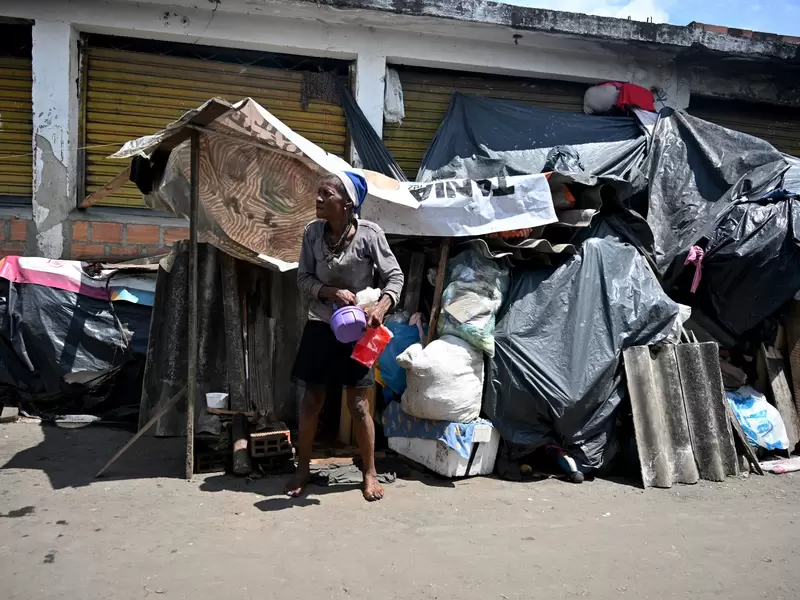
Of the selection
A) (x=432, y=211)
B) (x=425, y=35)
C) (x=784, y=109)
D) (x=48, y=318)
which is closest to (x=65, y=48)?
(x=48, y=318)

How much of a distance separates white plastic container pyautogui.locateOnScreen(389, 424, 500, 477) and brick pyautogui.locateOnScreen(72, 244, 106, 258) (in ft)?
11.4

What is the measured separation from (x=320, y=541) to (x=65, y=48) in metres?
5.05

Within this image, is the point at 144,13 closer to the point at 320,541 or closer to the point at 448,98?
the point at 448,98

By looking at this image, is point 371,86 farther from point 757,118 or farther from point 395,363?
point 757,118

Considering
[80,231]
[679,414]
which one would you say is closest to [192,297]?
[80,231]

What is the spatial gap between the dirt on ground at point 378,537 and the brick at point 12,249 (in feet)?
7.79

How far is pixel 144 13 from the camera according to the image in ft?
19.2

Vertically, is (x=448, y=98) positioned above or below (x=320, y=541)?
above

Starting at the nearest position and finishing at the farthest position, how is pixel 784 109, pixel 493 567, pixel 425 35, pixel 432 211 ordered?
pixel 493 567 < pixel 432 211 < pixel 425 35 < pixel 784 109

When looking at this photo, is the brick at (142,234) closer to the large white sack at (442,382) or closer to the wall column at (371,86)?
the wall column at (371,86)

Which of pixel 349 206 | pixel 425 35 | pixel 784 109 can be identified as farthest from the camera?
pixel 784 109

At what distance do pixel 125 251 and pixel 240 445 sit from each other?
291 cm

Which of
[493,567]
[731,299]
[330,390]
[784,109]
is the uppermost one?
[784,109]

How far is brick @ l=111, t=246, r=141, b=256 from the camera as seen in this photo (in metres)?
5.99
